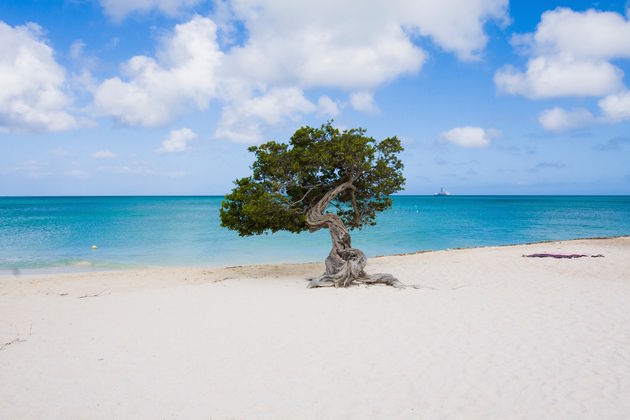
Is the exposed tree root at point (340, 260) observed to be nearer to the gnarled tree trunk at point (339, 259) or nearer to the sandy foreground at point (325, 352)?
the gnarled tree trunk at point (339, 259)

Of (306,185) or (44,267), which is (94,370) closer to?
(306,185)

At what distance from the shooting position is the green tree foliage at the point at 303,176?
522 inches

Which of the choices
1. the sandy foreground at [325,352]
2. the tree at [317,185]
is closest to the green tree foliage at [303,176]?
the tree at [317,185]

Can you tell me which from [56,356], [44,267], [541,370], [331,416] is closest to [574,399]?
[541,370]

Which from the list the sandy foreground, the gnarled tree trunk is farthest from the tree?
the sandy foreground

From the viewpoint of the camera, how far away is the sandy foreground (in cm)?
560

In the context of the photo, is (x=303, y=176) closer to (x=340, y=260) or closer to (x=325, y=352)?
(x=340, y=260)

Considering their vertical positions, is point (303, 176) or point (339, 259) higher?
point (303, 176)

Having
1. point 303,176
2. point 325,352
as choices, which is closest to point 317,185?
point 303,176

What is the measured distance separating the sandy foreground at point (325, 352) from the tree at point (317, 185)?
1535mm

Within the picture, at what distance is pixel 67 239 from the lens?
33219 millimetres

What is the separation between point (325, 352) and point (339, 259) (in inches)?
246

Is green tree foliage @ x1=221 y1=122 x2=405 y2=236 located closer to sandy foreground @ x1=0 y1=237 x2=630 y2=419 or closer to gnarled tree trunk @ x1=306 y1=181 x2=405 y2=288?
gnarled tree trunk @ x1=306 y1=181 x2=405 y2=288

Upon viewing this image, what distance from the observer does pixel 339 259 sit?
13.5m
